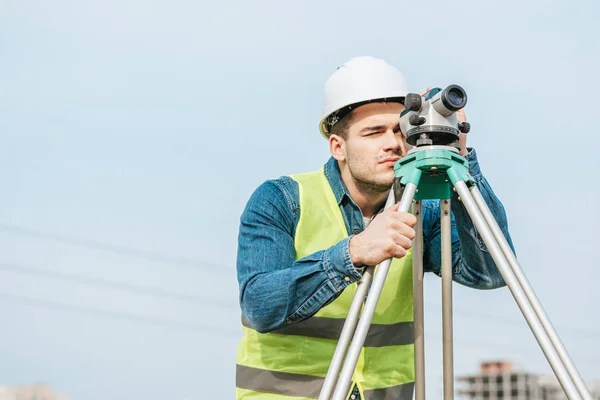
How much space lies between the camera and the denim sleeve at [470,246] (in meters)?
4.72

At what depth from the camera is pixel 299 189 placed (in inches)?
199

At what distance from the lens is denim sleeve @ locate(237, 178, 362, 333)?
429cm

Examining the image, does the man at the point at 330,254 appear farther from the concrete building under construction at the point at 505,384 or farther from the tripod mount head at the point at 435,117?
the concrete building under construction at the point at 505,384

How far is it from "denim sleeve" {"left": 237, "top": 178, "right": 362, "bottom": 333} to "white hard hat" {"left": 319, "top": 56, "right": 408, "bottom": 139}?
2.23 ft

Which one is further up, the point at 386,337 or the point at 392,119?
the point at 392,119

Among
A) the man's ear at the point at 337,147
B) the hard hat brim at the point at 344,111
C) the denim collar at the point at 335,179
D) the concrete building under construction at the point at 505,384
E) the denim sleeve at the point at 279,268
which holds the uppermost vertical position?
the concrete building under construction at the point at 505,384

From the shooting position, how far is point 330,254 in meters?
4.28

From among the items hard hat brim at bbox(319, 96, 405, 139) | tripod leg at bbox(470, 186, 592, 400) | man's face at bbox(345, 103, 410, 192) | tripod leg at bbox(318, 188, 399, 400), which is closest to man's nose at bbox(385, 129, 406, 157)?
man's face at bbox(345, 103, 410, 192)

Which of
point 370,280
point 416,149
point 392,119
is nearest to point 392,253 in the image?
point 370,280

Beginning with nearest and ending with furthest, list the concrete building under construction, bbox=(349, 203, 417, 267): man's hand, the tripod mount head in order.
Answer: bbox=(349, 203, 417, 267): man's hand < the tripod mount head < the concrete building under construction

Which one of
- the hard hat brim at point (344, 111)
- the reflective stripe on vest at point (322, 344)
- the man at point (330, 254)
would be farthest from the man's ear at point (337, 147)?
the reflective stripe on vest at point (322, 344)

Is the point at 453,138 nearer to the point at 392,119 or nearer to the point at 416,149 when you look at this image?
the point at 416,149

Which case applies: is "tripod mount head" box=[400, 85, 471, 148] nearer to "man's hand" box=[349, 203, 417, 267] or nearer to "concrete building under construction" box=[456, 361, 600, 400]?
"man's hand" box=[349, 203, 417, 267]

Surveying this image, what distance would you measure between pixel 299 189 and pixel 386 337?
0.96 m
